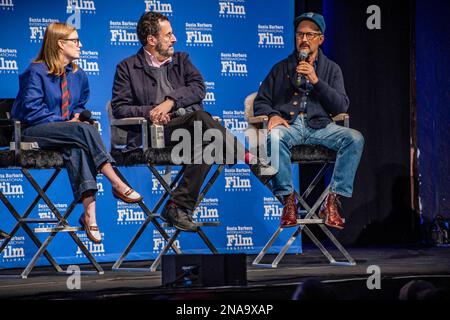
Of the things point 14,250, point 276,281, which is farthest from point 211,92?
point 276,281

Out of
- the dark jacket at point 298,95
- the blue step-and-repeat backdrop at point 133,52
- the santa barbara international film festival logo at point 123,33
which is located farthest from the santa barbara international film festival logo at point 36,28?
the dark jacket at point 298,95

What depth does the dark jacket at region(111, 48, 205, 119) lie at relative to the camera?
19.0 ft

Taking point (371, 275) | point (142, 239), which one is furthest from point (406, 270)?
point (142, 239)

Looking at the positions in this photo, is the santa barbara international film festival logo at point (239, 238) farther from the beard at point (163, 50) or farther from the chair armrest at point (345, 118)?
the beard at point (163, 50)

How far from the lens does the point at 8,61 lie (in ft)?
20.6

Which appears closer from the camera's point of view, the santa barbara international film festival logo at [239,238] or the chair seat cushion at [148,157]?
the chair seat cushion at [148,157]

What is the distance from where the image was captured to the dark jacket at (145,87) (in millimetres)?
5789

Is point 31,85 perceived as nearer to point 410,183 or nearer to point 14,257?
point 14,257

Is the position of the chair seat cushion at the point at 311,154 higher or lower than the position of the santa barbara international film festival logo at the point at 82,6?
lower

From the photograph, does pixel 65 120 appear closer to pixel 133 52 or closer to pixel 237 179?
pixel 133 52

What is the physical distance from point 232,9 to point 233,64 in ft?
1.34

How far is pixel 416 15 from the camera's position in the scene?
777 cm

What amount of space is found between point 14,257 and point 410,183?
344cm

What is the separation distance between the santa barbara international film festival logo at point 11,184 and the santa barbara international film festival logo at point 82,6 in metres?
1.21
